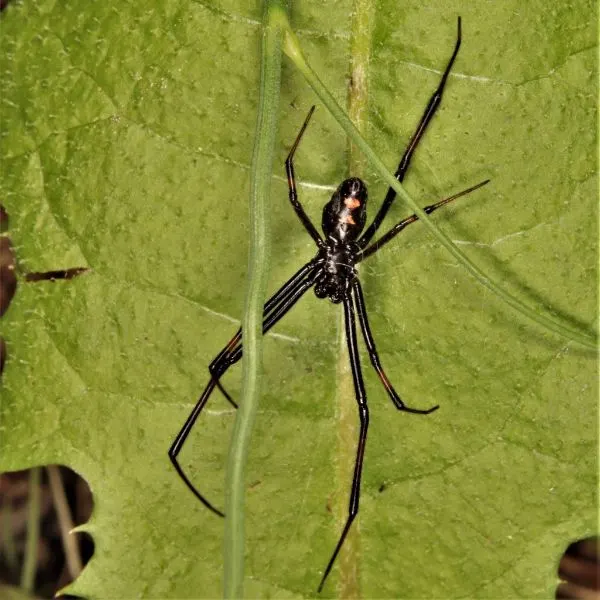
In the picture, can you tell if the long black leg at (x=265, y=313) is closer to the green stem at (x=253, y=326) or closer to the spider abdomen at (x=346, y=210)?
the spider abdomen at (x=346, y=210)

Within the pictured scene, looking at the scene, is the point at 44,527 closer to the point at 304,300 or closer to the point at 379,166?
the point at 304,300

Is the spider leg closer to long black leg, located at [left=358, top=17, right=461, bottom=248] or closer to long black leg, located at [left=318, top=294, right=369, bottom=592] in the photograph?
long black leg, located at [left=318, top=294, right=369, bottom=592]

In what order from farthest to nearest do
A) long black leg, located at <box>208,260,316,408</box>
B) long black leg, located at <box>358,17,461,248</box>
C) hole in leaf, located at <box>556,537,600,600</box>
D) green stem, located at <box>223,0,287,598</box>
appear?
hole in leaf, located at <box>556,537,600,600</box>, long black leg, located at <box>208,260,316,408</box>, long black leg, located at <box>358,17,461,248</box>, green stem, located at <box>223,0,287,598</box>

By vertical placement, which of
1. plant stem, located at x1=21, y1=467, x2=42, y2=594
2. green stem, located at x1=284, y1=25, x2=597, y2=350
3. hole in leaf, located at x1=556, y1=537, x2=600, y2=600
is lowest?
plant stem, located at x1=21, y1=467, x2=42, y2=594

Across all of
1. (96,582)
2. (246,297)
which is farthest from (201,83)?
(96,582)

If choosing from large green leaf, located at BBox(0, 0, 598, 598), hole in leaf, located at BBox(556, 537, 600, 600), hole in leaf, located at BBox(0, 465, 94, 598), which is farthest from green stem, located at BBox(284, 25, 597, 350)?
hole in leaf, located at BBox(0, 465, 94, 598)

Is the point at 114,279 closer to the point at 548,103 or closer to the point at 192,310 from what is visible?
the point at 192,310

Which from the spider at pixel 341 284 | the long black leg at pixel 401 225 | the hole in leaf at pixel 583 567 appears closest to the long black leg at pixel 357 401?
the spider at pixel 341 284
